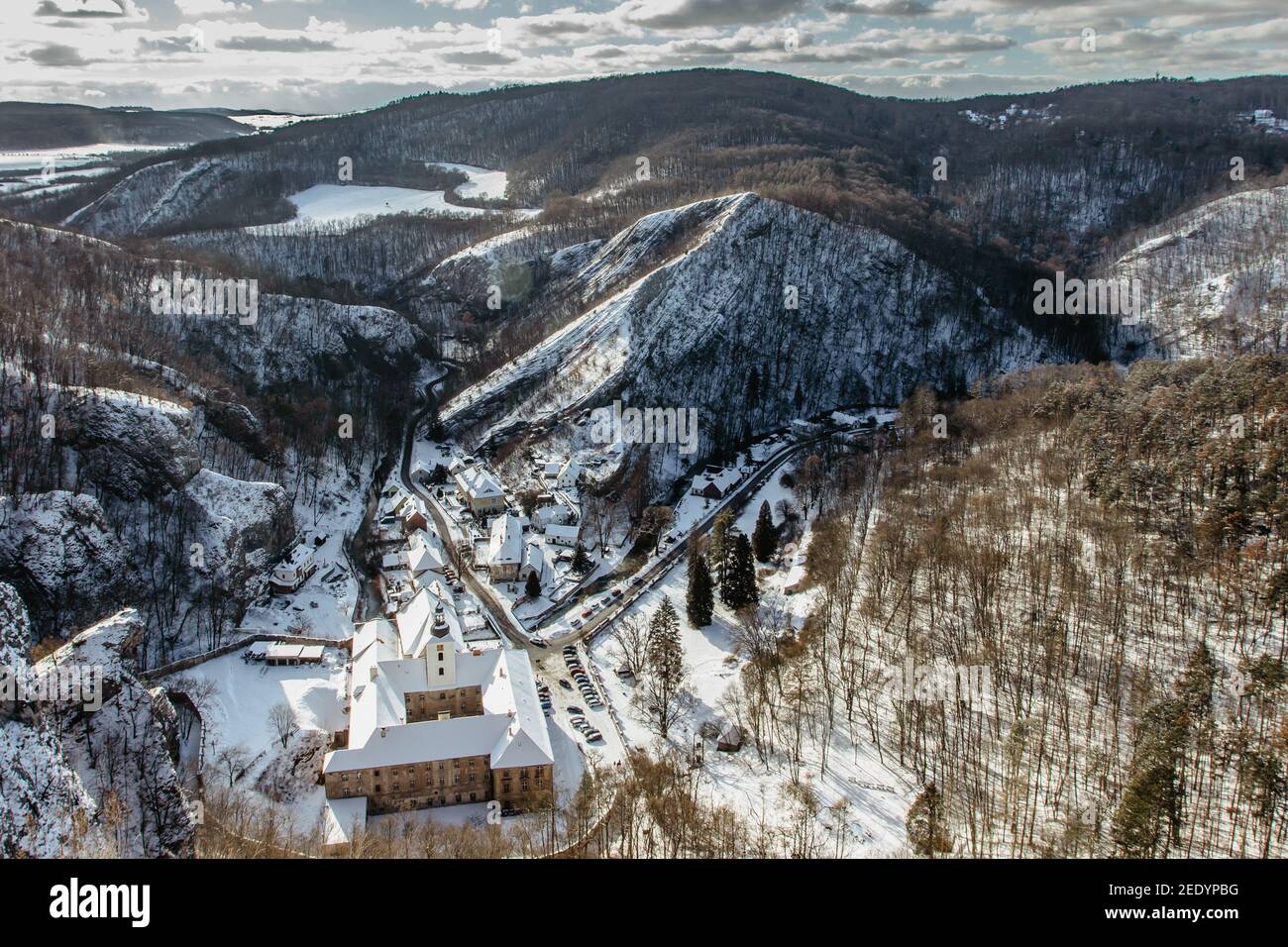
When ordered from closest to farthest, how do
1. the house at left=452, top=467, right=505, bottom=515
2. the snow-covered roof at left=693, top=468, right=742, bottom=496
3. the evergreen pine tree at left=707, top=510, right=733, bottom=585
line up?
the evergreen pine tree at left=707, top=510, right=733, bottom=585 < the house at left=452, top=467, right=505, bottom=515 < the snow-covered roof at left=693, top=468, right=742, bottom=496

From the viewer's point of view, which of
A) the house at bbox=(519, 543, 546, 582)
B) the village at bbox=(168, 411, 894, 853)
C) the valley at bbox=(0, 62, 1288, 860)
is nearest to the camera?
the valley at bbox=(0, 62, 1288, 860)

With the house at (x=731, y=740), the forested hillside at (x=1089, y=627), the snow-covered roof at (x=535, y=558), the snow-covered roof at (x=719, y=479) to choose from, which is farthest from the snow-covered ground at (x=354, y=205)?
the house at (x=731, y=740)

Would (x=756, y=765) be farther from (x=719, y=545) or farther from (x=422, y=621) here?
(x=719, y=545)

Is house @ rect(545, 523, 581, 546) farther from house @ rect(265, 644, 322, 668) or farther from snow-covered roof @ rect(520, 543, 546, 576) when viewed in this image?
house @ rect(265, 644, 322, 668)

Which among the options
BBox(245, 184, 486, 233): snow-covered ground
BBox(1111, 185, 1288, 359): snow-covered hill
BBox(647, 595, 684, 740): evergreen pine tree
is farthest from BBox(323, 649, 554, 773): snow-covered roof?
BBox(245, 184, 486, 233): snow-covered ground

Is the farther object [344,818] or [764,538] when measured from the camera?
[764,538]

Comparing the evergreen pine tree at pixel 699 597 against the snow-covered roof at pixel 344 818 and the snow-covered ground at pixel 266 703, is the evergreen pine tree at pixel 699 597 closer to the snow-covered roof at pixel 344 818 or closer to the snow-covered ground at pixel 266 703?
the snow-covered ground at pixel 266 703

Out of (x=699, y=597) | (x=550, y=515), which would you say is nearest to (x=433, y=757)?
(x=699, y=597)
